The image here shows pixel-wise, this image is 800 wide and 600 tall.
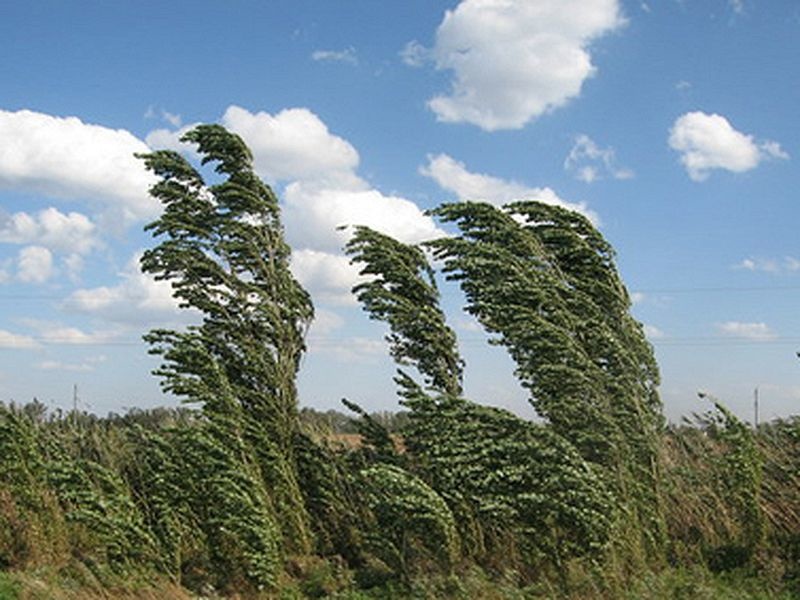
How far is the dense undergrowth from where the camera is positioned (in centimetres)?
972

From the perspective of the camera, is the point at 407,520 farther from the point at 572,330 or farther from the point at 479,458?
the point at 572,330

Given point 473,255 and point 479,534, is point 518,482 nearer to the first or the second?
point 479,534

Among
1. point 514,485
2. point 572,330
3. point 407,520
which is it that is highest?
point 572,330

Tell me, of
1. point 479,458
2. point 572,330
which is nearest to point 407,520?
point 479,458

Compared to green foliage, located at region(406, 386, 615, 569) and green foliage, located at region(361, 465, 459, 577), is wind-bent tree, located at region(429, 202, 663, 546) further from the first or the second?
green foliage, located at region(361, 465, 459, 577)

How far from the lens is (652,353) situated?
A: 440 inches

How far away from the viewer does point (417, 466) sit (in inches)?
447

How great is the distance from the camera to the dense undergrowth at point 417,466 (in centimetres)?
972

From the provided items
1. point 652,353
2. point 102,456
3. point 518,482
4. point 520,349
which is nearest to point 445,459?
point 518,482

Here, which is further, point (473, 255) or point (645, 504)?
point (473, 255)

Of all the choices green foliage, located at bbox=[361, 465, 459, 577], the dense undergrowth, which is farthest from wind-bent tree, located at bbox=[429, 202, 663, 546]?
green foliage, located at bbox=[361, 465, 459, 577]

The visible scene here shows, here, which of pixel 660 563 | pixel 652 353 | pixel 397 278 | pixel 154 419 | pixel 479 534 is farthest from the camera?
pixel 154 419

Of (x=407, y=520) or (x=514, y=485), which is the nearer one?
(x=514, y=485)

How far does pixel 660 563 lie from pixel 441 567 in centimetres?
260
